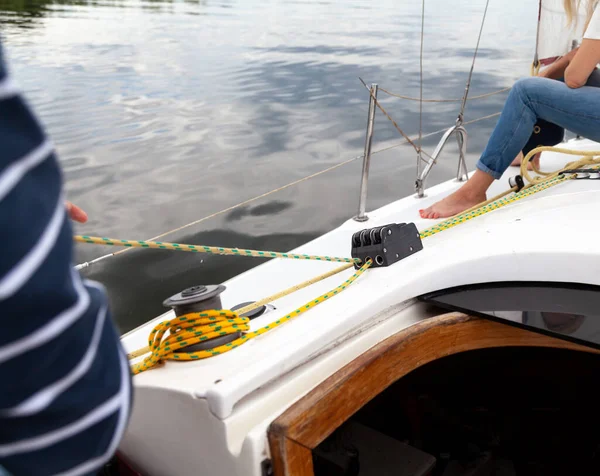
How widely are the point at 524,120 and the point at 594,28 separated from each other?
0.33m

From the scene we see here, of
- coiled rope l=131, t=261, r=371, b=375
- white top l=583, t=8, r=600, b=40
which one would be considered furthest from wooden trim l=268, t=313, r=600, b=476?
white top l=583, t=8, r=600, b=40

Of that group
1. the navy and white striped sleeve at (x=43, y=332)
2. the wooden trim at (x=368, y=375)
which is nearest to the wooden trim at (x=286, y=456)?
the wooden trim at (x=368, y=375)

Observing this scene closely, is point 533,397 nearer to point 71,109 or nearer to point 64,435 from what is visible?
point 64,435

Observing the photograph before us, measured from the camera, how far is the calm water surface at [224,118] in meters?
4.12

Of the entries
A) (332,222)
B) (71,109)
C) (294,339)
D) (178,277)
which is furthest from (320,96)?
(294,339)

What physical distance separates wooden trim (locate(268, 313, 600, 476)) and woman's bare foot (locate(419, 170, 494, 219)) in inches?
34.7

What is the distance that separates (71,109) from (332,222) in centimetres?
549

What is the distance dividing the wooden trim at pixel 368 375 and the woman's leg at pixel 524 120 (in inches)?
35.4

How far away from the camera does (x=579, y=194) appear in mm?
1456

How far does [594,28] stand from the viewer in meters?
1.66

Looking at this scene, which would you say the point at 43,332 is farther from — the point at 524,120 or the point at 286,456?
the point at 524,120

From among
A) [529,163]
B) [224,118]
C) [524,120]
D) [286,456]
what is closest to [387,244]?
[286,456]

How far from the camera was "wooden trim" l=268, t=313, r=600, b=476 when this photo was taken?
0.77 metres

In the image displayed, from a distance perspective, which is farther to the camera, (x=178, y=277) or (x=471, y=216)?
(x=178, y=277)
